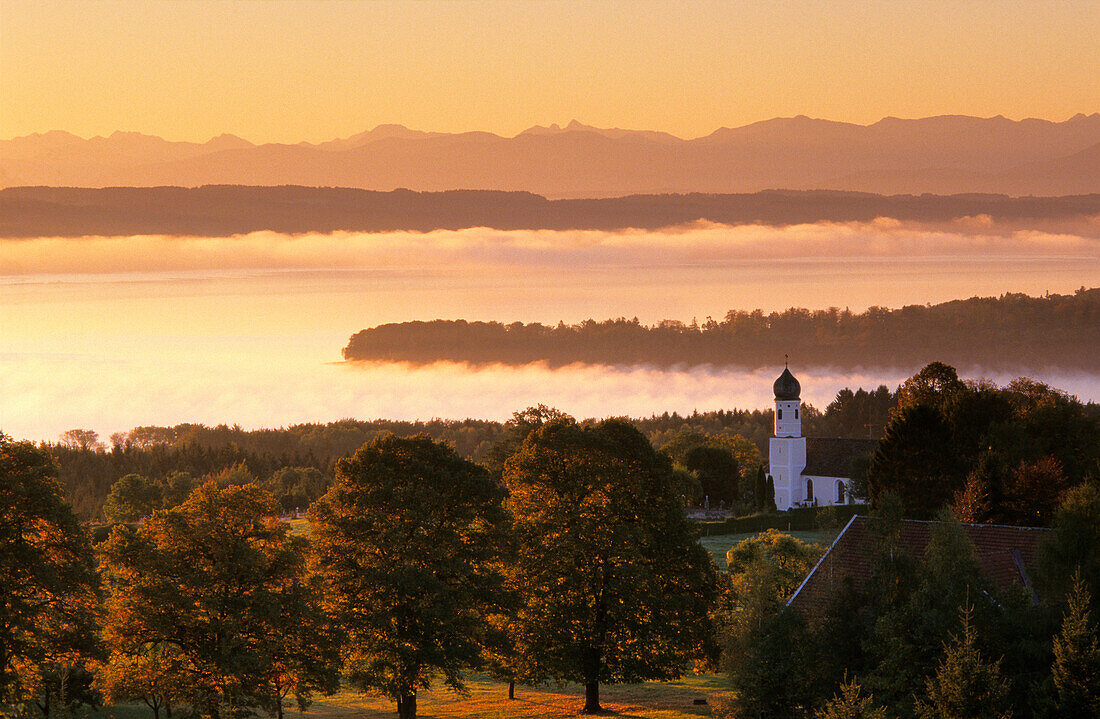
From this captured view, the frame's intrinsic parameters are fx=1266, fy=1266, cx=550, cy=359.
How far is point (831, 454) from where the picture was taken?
188 metres

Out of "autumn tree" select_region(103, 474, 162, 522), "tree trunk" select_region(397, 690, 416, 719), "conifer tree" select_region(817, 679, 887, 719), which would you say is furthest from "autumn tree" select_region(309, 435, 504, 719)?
"autumn tree" select_region(103, 474, 162, 522)

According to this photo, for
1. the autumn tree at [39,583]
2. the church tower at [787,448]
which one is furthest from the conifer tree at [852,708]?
the church tower at [787,448]

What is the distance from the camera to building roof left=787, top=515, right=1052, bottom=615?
166 feet

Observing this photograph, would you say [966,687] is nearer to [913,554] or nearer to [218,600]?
[913,554]

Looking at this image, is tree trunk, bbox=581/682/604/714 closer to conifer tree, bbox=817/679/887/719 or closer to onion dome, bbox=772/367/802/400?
conifer tree, bbox=817/679/887/719

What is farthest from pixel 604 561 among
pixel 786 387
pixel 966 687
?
pixel 786 387

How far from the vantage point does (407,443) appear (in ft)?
182

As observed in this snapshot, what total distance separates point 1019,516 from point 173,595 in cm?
4624

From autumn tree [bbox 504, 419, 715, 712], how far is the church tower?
127 metres

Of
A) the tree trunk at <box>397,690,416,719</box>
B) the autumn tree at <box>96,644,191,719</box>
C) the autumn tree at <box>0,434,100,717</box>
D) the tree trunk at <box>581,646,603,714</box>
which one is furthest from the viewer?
the tree trunk at <box>581,646,603,714</box>

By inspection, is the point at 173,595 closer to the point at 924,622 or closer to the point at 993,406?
the point at 924,622

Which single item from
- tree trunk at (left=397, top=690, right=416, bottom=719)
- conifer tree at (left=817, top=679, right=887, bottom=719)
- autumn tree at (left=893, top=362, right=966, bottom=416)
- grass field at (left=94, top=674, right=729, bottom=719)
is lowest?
grass field at (left=94, top=674, right=729, bottom=719)

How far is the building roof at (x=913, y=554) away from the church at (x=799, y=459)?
130204 millimetres

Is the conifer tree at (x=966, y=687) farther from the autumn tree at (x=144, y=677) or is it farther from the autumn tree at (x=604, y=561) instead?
the autumn tree at (x=144, y=677)
